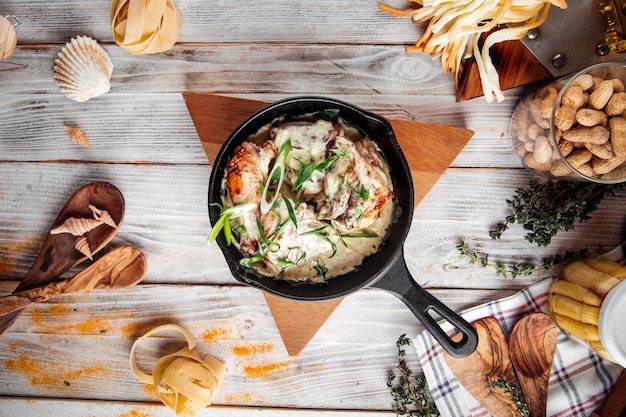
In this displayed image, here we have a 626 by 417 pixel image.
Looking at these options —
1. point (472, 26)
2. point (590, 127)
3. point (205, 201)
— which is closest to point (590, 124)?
point (590, 127)

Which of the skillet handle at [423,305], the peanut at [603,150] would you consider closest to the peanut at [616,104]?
the peanut at [603,150]

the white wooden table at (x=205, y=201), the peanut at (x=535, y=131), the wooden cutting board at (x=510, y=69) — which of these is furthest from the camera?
the white wooden table at (x=205, y=201)

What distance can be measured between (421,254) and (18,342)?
5.39 feet

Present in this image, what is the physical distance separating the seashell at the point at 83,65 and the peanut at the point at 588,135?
163 centimetres

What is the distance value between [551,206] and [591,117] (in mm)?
369

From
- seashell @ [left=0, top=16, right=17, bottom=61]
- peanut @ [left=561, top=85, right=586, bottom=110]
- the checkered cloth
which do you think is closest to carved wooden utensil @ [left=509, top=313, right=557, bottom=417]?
the checkered cloth

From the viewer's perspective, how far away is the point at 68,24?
205cm

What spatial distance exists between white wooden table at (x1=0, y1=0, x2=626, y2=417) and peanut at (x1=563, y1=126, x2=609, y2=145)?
0.31 m

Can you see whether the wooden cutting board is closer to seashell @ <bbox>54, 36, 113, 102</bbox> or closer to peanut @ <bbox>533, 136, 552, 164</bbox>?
peanut @ <bbox>533, 136, 552, 164</bbox>

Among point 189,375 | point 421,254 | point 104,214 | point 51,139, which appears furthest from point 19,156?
point 421,254

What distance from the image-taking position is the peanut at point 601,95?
5.59 ft

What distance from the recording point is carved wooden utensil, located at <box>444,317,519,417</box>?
1.99 metres

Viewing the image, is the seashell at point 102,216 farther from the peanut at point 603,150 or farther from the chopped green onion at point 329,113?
the peanut at point 603,150

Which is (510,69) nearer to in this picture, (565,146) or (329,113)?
(565,146)
